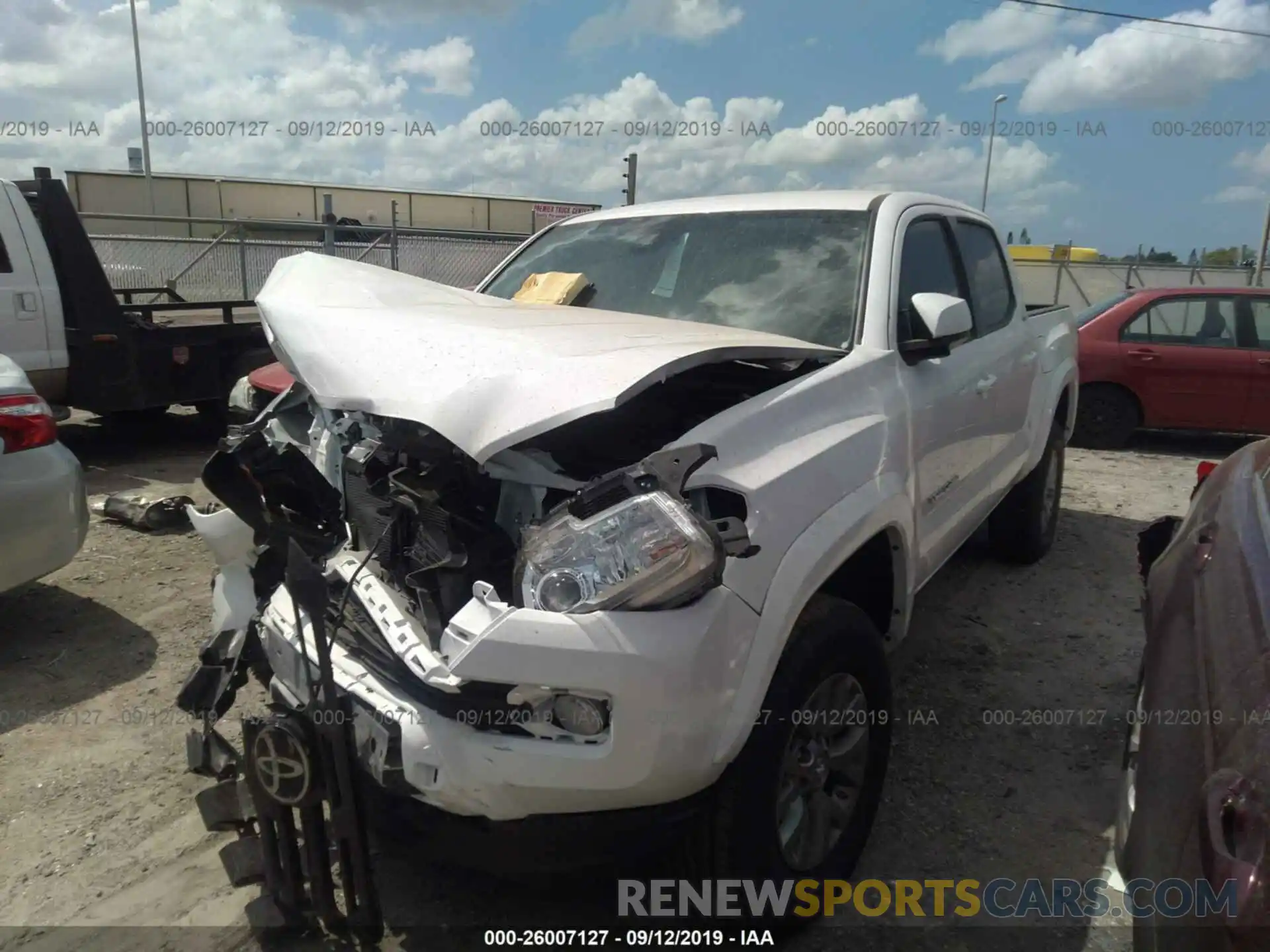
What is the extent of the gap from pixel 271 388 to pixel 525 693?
3.01 meters

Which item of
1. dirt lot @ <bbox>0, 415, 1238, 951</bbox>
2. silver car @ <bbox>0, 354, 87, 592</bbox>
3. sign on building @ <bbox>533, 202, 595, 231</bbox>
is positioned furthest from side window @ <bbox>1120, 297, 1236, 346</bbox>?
silver car @ <bbox>0, 354, 87, 592</bbox>

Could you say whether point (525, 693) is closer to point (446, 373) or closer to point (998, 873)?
point (446, 373)

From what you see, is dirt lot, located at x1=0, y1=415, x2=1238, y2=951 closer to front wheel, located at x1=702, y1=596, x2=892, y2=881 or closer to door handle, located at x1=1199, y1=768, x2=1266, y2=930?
front wheel, located at x1=702, y1=596, x2=892, y2=881

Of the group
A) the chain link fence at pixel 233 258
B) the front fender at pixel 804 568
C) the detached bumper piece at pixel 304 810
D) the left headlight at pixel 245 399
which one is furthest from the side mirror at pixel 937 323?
the chain link fence at pixel 233 258

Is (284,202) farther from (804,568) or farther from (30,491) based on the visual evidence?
(804,568)

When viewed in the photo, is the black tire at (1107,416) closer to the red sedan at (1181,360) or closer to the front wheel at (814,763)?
the red sedan at (1181,360)

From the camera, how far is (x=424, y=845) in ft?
6.88

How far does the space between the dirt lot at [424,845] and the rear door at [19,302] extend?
72.2 inches

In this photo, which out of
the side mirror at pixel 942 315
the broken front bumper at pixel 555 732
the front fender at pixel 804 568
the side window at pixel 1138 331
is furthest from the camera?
the side window at pixel 1138 331

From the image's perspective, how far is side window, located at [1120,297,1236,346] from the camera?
849 cm

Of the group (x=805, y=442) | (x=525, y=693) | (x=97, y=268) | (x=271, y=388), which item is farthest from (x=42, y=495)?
(x=97, y=268)

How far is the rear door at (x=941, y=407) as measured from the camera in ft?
10.0

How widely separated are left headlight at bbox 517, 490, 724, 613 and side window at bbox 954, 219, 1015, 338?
8.32 ft

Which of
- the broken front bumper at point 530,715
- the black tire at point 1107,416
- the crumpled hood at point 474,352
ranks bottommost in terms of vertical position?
the black tire at point 1107,416
